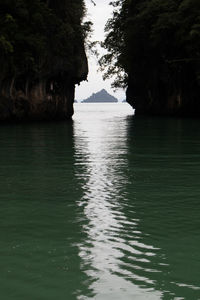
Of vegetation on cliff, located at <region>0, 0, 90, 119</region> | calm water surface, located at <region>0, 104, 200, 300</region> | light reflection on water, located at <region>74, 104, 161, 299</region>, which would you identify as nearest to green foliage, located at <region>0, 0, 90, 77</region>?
vegetation on cliff, located at <region>0, 0, 90, 119</region>

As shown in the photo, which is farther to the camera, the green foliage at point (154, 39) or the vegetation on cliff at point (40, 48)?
the green foliage at point (154, 39)

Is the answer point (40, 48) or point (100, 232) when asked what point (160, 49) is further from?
point (100, 232)

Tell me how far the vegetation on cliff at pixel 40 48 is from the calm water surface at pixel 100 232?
18307mm

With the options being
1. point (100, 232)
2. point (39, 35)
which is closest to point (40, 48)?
point (39, 35)

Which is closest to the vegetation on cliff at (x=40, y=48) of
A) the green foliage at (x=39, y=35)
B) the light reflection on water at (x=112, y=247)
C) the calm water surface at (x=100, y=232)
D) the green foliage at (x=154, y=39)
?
the green foliage at (x=39, y=35)

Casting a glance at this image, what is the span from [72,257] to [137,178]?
479cm

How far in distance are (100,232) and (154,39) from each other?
3463 cm

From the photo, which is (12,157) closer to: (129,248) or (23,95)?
(129,248)

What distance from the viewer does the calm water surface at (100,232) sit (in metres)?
3.78

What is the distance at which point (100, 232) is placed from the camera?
5277 mm

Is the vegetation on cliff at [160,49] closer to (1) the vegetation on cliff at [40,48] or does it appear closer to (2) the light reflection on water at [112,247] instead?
(1) the vegetation on cliff at [40,48]

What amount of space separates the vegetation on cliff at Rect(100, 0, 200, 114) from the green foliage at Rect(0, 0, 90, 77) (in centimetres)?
561

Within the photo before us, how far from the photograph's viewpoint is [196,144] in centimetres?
1611

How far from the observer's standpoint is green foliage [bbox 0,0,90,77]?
2794 cm
